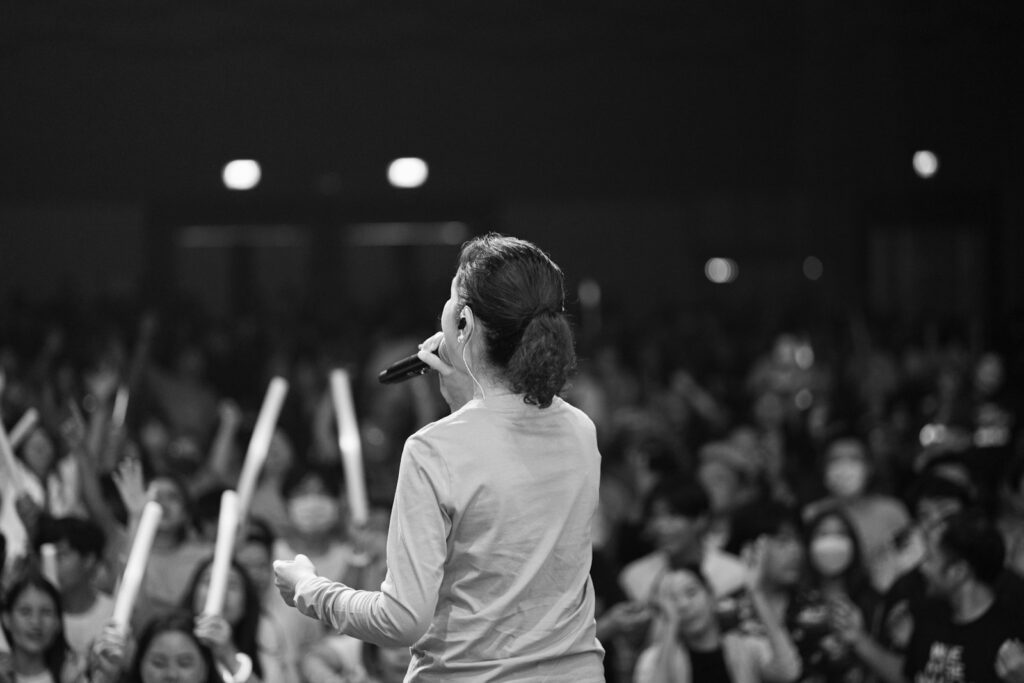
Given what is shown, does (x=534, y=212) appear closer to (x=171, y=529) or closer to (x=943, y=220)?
(x=943, y=220)

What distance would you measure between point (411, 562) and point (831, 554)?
2842 millimetres

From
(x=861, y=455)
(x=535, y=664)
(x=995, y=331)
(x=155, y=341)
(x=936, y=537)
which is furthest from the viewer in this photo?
(x=995, y=331)

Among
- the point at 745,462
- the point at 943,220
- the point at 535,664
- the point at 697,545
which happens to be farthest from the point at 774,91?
the point at 535,664

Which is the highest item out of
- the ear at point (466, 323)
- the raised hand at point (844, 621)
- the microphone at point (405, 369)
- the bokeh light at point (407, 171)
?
the bokeh light at point (407, 171)

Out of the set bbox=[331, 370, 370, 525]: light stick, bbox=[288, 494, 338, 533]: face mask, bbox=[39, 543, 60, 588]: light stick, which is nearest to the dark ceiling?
bbox=[288, 494, 338, 533]: face mask

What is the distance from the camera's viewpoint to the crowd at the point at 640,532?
3879mm

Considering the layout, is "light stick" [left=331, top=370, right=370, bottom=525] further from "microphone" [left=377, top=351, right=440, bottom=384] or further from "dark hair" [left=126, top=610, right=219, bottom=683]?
"microphone" [left=377, top=351, right=440, bottom=384]

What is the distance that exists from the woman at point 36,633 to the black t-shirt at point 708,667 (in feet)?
4.95

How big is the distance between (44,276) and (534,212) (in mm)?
3880

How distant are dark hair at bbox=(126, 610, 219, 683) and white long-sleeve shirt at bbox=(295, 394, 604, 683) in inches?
58.3

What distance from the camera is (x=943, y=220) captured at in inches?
531

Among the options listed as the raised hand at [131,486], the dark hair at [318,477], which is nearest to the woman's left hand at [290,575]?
Result: the raised hand at [131,486]

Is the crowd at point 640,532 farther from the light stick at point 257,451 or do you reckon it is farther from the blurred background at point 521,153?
the blurred background at point 521,153

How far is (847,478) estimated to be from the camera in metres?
5.99
